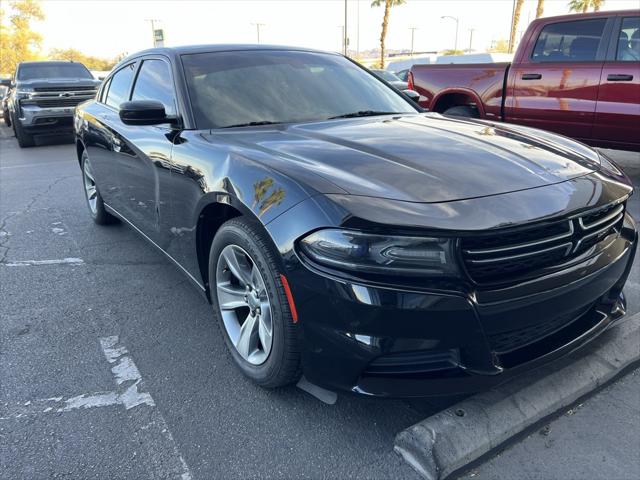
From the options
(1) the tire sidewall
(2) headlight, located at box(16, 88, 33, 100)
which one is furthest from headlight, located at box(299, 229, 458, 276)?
(2) headlight, located at box(16, 88, 33, 100)

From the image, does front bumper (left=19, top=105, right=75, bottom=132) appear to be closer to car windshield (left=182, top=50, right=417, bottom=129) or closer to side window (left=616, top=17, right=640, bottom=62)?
car windshield (left=182, top=50, right=417, bottom=129)

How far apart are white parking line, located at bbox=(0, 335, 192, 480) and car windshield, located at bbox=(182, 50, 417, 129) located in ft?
4.59

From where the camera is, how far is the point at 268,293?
2141 millimetres

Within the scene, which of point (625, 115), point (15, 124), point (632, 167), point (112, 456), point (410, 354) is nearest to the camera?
point (410, 354)

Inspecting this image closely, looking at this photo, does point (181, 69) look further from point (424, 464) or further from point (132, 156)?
point (424, 464)

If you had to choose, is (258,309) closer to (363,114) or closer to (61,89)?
(363,114)

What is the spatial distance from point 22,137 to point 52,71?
6.35ft

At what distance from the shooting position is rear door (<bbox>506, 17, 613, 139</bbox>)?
603cm

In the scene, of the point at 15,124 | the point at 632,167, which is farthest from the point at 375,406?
the point at 15,124

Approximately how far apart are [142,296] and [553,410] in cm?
259

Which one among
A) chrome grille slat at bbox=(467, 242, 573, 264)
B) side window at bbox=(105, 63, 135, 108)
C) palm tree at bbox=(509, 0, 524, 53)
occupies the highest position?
palm tree at bbox=(509, 0, 524, 53)

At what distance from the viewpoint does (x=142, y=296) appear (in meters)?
3.52

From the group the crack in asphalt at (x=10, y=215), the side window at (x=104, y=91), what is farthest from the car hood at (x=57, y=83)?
the side window at (x=104, y=91)

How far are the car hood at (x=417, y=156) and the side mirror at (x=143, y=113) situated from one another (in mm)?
412
